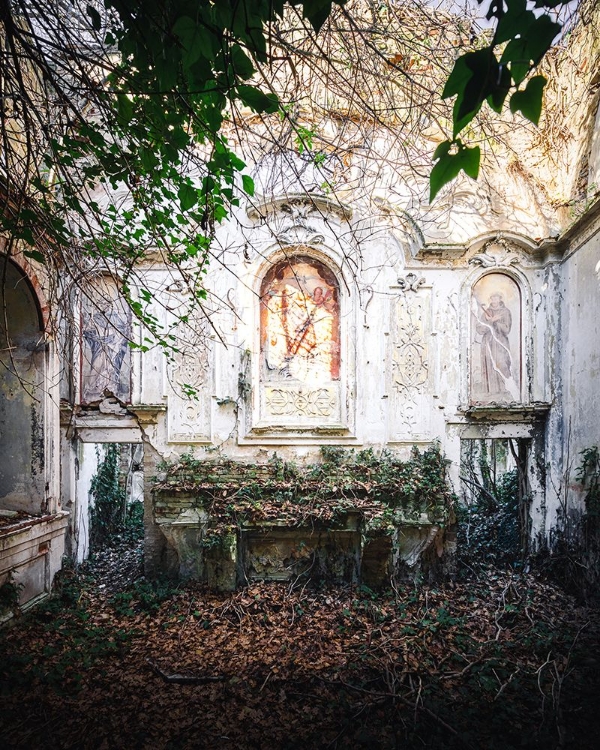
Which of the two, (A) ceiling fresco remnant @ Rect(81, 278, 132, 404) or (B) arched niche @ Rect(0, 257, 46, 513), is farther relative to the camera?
(A) ceiling fresco remnant @ Rect(81, 278, 132, 404)

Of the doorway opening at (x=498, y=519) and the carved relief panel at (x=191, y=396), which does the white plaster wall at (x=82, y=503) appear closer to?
the carved relief panel at (x=191, y=396)

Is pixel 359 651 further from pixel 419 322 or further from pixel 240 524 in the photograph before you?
pixel 419 322

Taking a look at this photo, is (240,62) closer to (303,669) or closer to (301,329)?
(303,669)

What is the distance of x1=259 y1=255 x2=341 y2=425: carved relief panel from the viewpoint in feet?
21.9

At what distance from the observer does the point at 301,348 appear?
22.2 ft

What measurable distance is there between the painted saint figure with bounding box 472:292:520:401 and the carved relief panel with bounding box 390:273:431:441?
2.86 ft

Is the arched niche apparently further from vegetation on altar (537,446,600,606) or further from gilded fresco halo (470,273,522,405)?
vegetation on altar (537,446,600,606)

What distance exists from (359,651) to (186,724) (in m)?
1.83

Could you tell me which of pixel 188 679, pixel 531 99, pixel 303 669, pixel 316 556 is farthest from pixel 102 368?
pixel 531 99

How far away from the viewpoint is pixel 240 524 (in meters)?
5.59

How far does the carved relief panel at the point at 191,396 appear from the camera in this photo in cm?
645

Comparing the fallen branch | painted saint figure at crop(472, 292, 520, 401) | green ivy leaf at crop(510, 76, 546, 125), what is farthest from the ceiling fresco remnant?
green ivy leaf at crop(510, 76, 546, 125)

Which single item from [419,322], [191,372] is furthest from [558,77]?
[191,372]

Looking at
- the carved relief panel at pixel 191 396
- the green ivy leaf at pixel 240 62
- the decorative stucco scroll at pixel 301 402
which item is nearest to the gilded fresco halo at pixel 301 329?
the decorative stucco scroll at pixel 301 402
